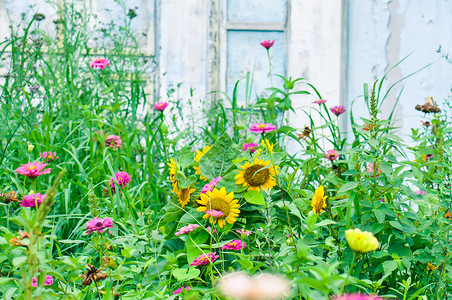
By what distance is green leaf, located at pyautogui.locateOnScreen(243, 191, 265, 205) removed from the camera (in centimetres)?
113

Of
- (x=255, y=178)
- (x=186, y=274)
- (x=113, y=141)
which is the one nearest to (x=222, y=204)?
(x=255, y=178)

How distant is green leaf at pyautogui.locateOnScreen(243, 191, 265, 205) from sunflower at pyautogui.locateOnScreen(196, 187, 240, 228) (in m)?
0.03

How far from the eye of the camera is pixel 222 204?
3.80 feet

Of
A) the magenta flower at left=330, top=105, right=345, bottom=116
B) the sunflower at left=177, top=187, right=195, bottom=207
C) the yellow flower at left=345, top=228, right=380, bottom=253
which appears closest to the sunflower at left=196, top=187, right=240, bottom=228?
the sunflower at left=177, top=187, right=195, bottom=207

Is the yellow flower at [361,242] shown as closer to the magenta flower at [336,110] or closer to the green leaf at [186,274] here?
the green leaf at [186,274]

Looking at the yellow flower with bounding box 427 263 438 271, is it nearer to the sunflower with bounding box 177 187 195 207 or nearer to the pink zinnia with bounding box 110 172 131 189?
the sunflower with bounding box 177 187 195 207

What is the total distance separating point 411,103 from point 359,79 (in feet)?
1.07

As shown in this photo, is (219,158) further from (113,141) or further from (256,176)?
(113,141)

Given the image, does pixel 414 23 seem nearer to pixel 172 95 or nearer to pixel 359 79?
pixel 359 79

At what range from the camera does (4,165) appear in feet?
5.48

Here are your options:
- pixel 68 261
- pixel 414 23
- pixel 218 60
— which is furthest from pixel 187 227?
pixel 414 23

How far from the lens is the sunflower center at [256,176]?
1.18m

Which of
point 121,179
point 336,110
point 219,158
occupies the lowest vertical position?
point 121,179

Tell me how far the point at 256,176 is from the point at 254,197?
64 mm
